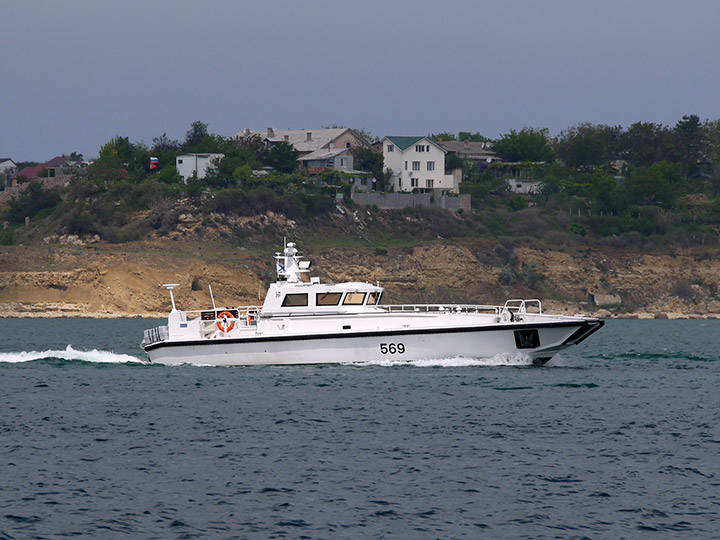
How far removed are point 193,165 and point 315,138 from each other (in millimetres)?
20423

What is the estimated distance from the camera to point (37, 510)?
22.0m

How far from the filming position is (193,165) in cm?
11762

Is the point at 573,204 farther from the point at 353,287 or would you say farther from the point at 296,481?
the point at 296,481

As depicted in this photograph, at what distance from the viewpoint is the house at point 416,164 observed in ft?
388

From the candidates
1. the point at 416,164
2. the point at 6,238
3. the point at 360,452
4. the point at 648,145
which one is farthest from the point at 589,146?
the point at 360,452

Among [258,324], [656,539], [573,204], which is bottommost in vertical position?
[656,539]

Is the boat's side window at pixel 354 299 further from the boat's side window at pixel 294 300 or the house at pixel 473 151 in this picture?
the house at pixel 473 151

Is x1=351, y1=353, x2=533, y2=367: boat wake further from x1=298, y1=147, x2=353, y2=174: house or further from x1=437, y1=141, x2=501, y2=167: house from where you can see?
x1=437, y1=141, x2=501, y2=167: house

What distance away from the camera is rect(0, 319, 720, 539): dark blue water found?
21.5 m

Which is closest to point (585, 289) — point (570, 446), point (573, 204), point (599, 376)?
point (573, 204)

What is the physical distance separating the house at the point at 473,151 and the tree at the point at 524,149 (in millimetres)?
1287

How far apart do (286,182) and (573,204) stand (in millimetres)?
32057

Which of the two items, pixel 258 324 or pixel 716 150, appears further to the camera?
pixel 716 150

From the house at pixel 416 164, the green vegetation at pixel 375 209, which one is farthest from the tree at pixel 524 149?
the house at pixel 416 164
